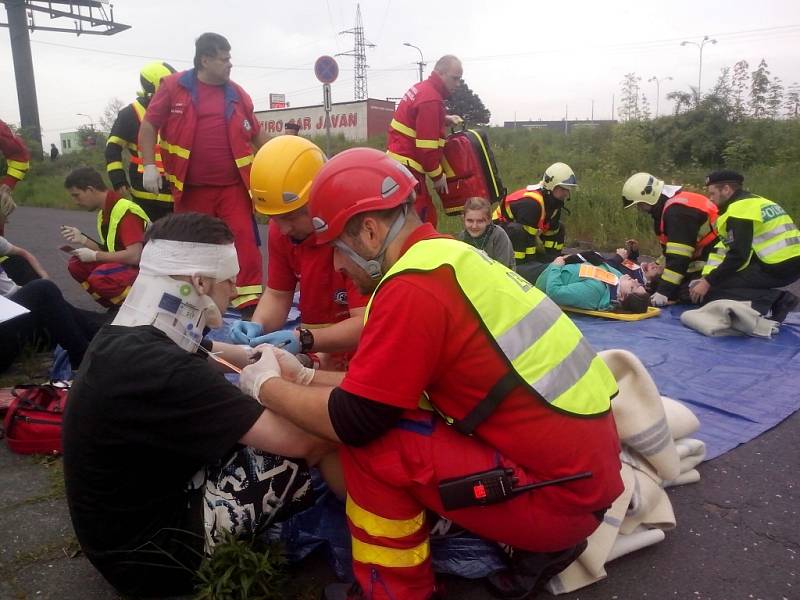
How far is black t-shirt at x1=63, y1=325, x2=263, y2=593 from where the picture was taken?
6.05ft

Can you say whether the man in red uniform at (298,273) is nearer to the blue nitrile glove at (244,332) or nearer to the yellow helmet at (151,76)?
the blue nitrile glove at (244,332)

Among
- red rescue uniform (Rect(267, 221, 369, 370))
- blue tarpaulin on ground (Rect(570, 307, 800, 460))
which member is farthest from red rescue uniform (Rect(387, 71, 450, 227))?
red rescue uniform (Rect(267, 221, 369, 370))

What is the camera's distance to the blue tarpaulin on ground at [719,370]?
143 inches

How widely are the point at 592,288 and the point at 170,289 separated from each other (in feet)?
14.9

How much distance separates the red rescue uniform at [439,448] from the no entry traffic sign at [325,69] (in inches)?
341

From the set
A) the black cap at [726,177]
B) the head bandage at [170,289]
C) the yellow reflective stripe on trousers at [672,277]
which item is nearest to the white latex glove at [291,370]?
the head bandage at [170,289]

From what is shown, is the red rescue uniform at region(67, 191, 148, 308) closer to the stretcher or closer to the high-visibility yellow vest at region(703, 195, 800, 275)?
the stretcher

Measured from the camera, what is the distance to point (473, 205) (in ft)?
17.6

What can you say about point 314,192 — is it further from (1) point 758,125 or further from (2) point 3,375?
(1) point 758,125

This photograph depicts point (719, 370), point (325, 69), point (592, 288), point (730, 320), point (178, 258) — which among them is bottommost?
point (719, 370)

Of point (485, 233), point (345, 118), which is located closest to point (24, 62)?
point (345, 118)

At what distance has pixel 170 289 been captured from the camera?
2021mm

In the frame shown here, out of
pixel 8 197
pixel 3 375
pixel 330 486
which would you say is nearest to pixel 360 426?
pixel 330 486

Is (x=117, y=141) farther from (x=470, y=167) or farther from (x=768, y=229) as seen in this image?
(x=768, y=229)
